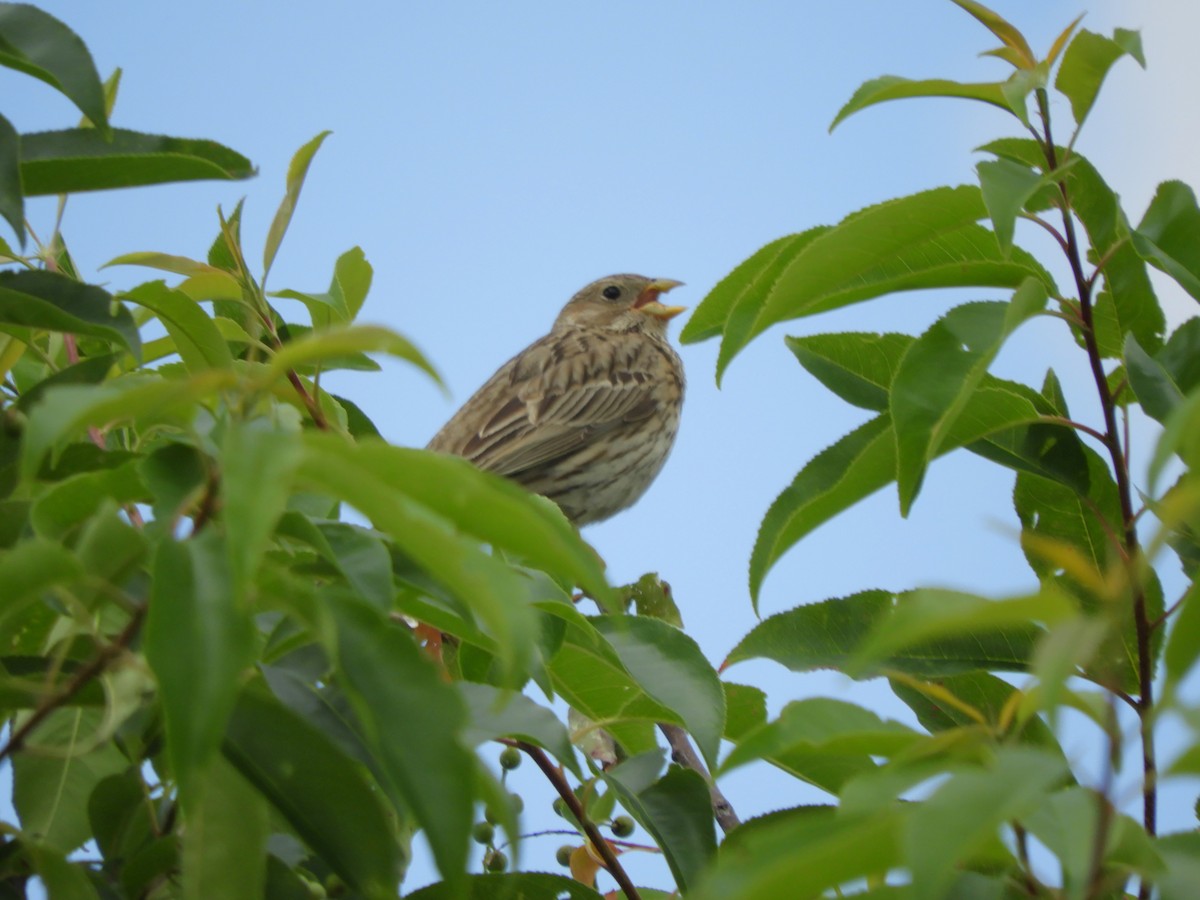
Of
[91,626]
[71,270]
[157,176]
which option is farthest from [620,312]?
[91,626]

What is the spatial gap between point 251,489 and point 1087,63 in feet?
5.31

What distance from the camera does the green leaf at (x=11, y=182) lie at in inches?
71.3

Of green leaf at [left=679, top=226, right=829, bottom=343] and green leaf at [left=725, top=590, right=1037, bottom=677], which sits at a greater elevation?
green leaf at [left=679, top=226, right=829, bottom=343]

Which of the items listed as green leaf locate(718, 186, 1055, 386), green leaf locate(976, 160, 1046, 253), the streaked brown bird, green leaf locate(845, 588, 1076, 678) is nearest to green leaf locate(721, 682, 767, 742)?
green leaf locate(718, 186, 1055, 386)

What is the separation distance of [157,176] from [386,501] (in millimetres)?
1115

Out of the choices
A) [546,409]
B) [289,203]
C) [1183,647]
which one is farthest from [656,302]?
[1183,647]

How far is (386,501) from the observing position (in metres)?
1.10

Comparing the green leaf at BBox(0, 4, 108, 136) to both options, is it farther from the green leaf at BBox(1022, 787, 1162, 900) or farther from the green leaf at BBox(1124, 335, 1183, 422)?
the green leaf at BBox(1124, 335, 1183, 422)

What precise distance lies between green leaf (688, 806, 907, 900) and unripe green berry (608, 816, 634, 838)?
7.53 feet

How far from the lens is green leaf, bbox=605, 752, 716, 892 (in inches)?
80.0

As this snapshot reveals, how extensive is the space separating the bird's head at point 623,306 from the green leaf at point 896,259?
7533 millimetres

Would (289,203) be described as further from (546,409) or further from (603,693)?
(546,409)

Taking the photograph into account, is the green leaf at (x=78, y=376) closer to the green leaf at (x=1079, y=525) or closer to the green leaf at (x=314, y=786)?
the green leaf at (x=314, y=786)

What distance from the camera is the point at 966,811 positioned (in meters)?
1.02
